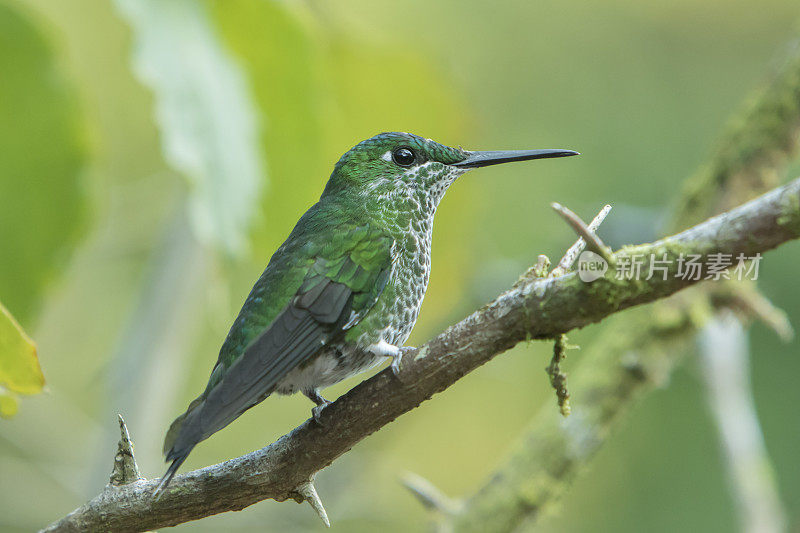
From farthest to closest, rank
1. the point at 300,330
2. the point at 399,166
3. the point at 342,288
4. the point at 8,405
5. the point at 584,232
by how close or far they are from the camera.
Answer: the point at 399,166, the point at 342,288, the point at 300,330, the point at 8,405, the point at 584,232

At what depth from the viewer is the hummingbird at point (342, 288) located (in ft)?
A: 8.09

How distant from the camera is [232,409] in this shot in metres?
2.29

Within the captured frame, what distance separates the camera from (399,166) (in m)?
3.22

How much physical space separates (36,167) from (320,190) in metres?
0.92

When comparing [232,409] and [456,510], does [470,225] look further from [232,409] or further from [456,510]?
→ [232,409]

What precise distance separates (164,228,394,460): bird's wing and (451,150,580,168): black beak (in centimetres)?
42

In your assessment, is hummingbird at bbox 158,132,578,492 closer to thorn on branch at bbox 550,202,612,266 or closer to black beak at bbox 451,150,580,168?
→ black beak at bbox 451,150,580,168

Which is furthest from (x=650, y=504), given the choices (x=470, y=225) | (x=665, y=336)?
(x=470, y=225)

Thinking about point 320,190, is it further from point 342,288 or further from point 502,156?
point 502,156

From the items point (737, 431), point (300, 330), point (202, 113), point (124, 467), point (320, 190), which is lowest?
point (737, 431)

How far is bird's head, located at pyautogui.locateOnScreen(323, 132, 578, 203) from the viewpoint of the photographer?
10.3 ft

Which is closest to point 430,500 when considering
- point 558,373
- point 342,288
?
point 342,288

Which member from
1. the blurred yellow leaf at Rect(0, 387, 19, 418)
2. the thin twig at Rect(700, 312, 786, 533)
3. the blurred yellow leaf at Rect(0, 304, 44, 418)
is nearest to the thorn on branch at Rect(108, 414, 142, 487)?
the blurred yellow leaf at Rect(0, 387, 19, 418)

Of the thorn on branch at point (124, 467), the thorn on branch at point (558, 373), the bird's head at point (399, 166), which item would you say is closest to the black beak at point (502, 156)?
the bird's head at point (399, 166)
